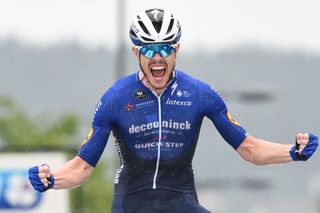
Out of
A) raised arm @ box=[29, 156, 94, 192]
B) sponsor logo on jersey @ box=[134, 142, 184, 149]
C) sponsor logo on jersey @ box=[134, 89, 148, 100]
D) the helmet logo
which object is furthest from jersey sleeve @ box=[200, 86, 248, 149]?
raised arm @ box=[29, 156, 94, 192]

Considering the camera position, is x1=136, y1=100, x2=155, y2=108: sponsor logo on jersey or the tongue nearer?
the tongue

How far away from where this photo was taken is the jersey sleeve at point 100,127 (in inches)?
480

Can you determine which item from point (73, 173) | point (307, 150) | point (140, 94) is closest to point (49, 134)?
point (73, 173)

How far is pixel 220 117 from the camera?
486 inches

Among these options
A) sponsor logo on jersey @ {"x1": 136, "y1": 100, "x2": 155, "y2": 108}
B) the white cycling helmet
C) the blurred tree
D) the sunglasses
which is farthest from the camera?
the blurred tree

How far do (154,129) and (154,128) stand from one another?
1 centimetres

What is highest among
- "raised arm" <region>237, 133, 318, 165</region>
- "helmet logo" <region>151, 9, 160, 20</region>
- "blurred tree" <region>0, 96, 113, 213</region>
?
"helmet logo" <region>151, 9, 160, 20</region>

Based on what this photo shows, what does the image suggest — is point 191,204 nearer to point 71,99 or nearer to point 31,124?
point 31,124

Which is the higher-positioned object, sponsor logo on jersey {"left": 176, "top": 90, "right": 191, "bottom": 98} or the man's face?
the man's face

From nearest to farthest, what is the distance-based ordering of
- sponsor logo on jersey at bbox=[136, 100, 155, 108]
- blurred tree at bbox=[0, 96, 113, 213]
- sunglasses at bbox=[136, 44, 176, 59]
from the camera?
sunglasses at bbox=[136, 44, 176, 59]
sponsor logo on jersey at bbox=[136, 100, 155, 108]
blurred tree at bbox=[0, 96, 113, 213]

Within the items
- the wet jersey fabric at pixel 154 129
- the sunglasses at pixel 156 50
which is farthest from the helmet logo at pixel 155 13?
the wet jersey fabric at pixel 154 129

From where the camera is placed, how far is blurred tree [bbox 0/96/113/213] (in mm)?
45125

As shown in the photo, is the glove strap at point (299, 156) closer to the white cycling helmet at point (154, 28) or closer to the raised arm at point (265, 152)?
the raised arm at point (265, 152)

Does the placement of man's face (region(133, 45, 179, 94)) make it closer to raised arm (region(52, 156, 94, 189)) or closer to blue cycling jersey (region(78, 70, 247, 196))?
blue cycling jersey (region(78, 70, 247, 196))
